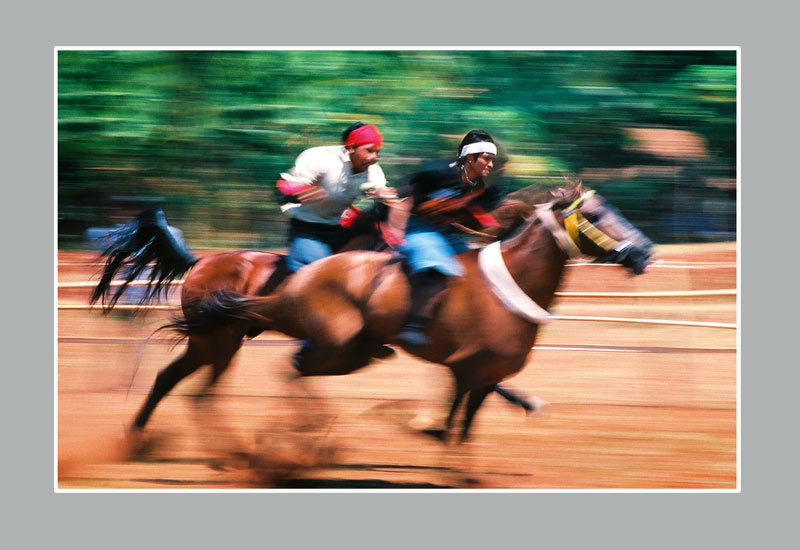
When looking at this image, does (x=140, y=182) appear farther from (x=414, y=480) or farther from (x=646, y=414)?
(x=646, y=414)

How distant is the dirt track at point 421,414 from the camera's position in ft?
22.9

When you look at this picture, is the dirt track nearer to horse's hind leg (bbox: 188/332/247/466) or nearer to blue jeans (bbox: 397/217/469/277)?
horse's hind leg (bbox: 188/332/247/466)

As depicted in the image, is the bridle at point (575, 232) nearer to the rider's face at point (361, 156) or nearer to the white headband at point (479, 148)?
the white headband at point (479, 148)

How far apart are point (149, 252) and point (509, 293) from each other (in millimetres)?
2155

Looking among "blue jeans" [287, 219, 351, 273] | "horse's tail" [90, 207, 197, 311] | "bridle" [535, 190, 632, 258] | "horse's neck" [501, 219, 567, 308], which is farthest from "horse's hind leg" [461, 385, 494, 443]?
"horse's tail" [90, 207, 197, 311]

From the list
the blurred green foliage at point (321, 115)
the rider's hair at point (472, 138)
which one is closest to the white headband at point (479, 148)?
the rider's hair at point (472, 138)

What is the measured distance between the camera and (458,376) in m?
6.73

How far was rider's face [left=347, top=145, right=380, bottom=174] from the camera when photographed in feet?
22.3

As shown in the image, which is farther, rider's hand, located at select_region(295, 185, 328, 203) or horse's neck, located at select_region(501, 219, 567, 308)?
rider's hand, located at select_region(295, 185, 328, 203)

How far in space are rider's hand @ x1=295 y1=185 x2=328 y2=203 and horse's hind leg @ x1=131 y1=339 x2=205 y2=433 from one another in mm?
1084

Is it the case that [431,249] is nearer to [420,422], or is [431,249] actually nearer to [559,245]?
[559,245]

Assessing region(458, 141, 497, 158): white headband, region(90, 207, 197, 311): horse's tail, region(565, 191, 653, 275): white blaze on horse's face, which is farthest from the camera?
region(90, 207, 197, 311): horse's tail

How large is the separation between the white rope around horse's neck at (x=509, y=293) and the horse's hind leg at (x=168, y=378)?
1810 mm

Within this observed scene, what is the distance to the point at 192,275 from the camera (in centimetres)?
694
